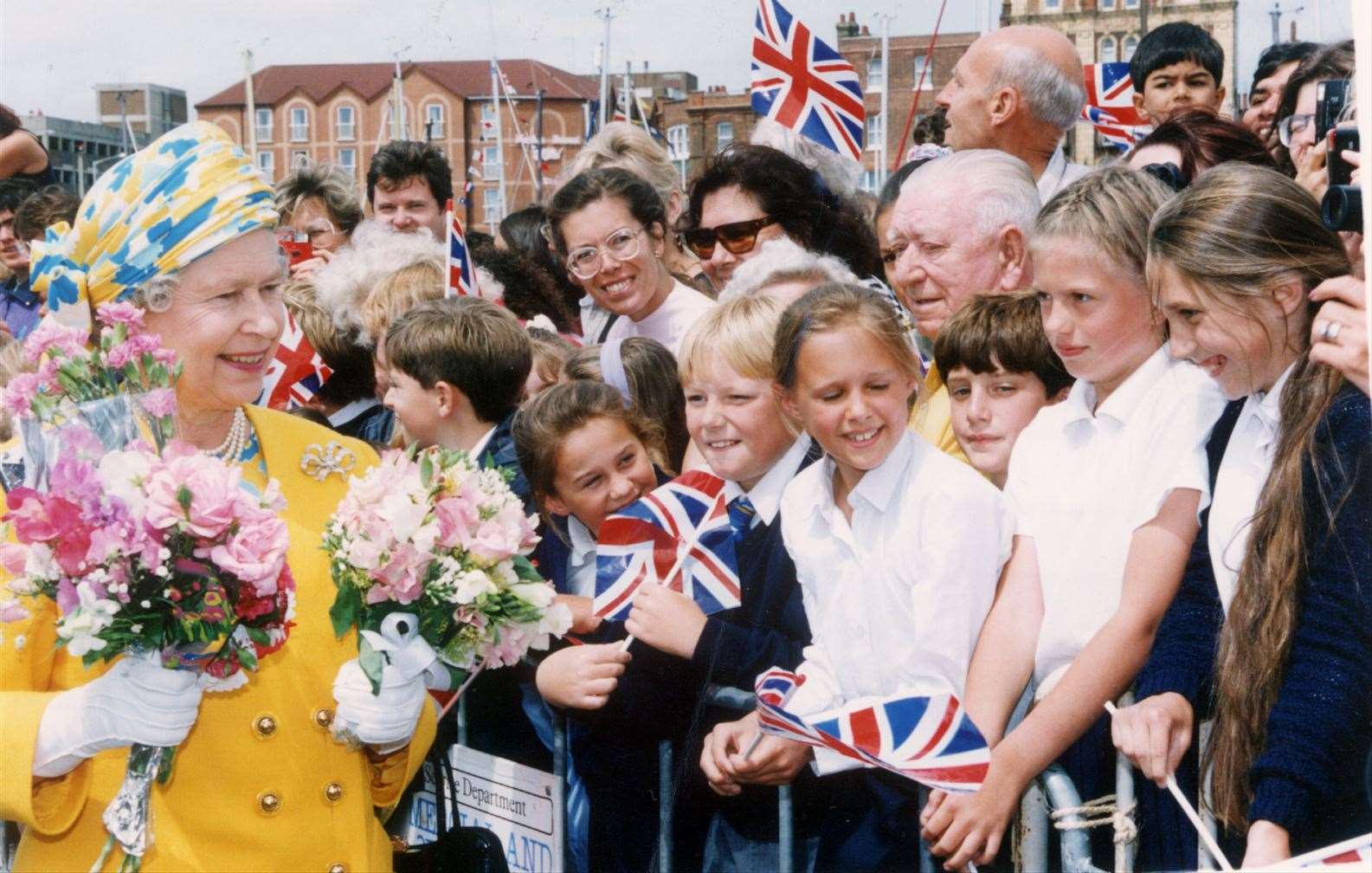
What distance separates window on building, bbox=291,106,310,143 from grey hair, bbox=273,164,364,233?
47.0ft

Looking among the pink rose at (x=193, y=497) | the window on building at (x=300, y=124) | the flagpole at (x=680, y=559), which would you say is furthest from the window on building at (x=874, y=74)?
the window on building at (x=300, y=124)

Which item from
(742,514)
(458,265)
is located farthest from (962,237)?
(458,265)

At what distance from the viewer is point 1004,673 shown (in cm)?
293

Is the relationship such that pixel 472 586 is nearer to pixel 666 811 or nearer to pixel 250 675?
pixel 250 675

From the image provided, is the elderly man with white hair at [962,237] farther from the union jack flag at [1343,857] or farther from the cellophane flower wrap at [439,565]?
the union jack flag at [1343,857]

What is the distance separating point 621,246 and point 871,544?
7.69ft

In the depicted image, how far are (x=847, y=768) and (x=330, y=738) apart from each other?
106 cm

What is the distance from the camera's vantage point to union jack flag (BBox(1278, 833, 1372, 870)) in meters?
2.20

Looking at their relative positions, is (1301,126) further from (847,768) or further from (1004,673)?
(847,768)

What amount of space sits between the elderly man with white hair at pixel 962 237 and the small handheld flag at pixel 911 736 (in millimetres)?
1178

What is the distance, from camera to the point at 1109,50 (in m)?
6.99

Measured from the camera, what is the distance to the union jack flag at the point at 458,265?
5.40 metres

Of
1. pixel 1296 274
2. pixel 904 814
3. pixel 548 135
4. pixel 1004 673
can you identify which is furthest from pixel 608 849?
pixel 548 135

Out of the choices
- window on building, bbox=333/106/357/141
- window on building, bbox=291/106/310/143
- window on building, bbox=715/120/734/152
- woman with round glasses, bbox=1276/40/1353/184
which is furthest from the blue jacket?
window on building, bbox=333/106/357/141
